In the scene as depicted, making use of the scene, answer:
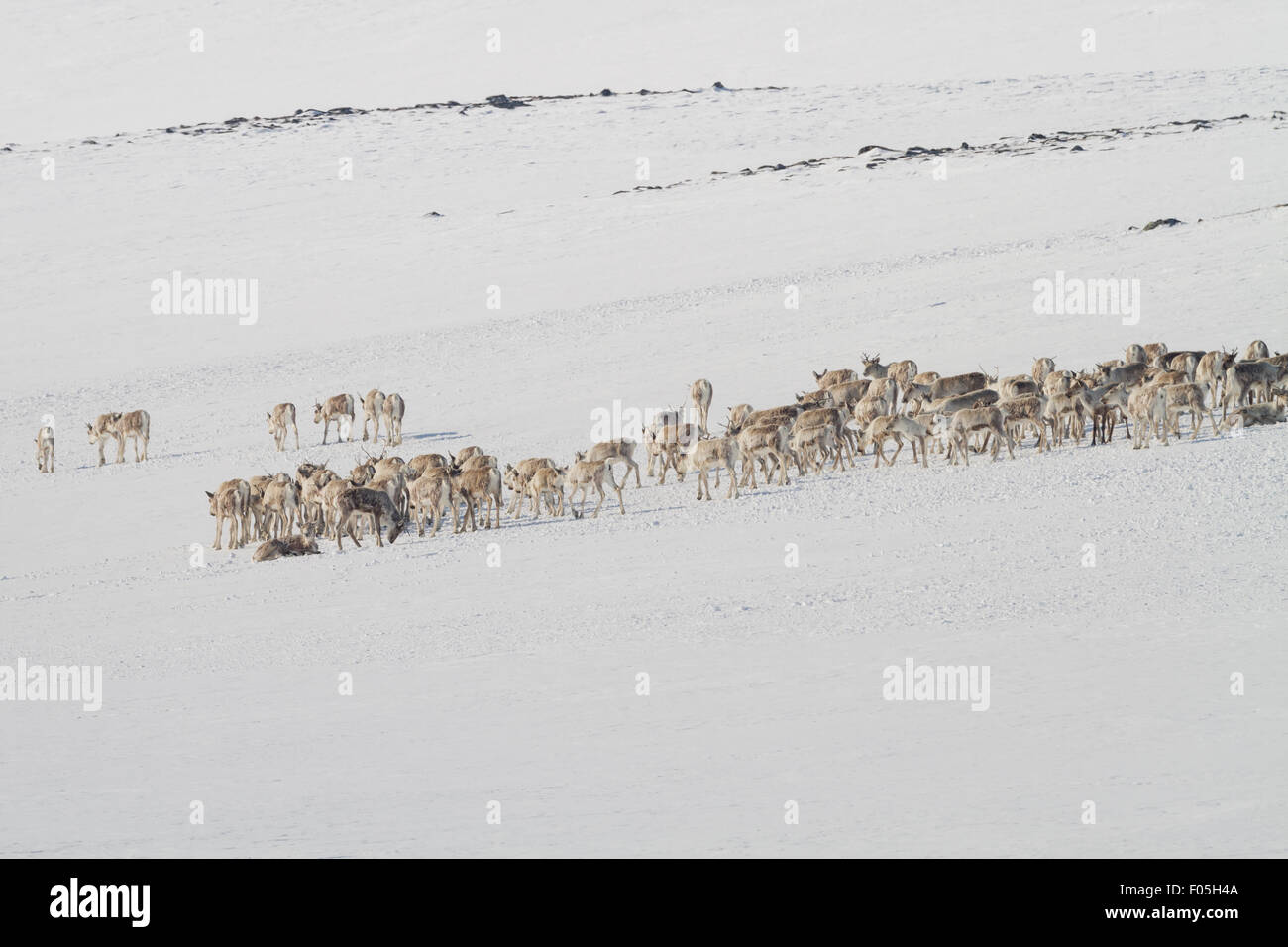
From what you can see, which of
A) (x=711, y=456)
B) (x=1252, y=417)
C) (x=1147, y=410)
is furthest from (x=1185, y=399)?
(x=711, y=456)

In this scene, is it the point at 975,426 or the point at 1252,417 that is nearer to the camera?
the point at 975,426

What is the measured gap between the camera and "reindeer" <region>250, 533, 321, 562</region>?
1983 cm

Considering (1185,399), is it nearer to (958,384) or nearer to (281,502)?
(958,384)

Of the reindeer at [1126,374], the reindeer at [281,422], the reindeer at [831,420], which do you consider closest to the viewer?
the reindeer at [831,420]

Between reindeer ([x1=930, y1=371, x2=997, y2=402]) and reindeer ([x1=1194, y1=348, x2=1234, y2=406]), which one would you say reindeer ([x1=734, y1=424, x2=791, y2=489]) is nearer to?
reindeer ([x1=930, y1=371, x2=997, y2=402])

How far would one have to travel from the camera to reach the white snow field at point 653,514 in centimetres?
1015

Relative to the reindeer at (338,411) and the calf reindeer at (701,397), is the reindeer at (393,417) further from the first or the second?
the calf reindeer at (701,397)

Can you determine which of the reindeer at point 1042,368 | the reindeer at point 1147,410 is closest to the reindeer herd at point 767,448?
the reindeer at point 1147,410

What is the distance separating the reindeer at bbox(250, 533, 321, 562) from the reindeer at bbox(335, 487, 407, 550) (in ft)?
1.13

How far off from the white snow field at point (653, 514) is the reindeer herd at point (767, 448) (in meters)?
0.61

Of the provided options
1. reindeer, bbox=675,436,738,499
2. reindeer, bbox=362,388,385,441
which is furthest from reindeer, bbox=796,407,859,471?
reindeer, bbox=362,388,385,441

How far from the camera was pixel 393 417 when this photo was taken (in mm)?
28625

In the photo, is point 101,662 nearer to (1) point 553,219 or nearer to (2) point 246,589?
(2) point 246,589

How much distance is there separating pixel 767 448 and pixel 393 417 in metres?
9.27
